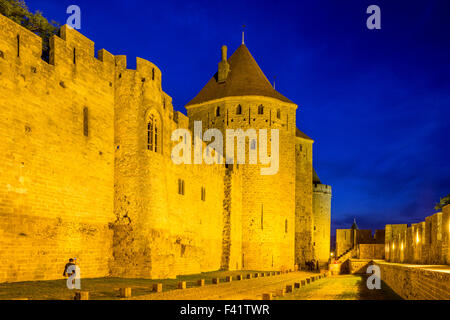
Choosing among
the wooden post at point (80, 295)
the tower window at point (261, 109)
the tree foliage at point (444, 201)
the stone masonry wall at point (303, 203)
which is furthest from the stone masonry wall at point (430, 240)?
the tree foliage at point (444, 201)

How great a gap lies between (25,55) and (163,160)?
24.5 feet

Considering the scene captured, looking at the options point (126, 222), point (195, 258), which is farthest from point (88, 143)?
point (195, 258)

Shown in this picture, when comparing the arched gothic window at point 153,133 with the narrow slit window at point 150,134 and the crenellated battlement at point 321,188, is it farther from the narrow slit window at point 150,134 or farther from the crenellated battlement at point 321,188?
the crenellated battlement at point 321,188

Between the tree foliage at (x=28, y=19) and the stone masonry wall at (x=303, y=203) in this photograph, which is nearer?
the tree foliage at (x=28, y=19)

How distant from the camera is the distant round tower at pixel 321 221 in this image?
150 ft

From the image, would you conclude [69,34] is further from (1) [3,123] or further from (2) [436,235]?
(2) [436,235]

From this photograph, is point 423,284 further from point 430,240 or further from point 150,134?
point 150,134

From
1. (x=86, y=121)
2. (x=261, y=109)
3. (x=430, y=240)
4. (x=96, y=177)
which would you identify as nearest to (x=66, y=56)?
(x=86, y=121)

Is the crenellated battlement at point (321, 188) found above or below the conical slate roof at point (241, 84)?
below

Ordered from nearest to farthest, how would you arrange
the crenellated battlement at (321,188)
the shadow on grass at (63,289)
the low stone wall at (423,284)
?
the low stone wall at (423,284) < the shadow on grass at (63,289) < the crenellated battlement at (321,188)

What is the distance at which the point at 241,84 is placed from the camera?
33.8 metres

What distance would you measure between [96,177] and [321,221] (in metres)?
32.8

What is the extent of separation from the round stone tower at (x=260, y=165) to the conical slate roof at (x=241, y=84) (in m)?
0.07

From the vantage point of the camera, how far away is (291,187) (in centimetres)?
3341
